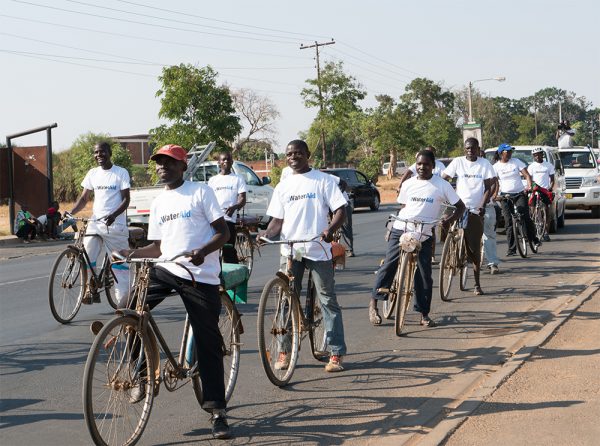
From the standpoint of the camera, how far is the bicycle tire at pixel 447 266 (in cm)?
1130

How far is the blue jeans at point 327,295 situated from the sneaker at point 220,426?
1.83 meters

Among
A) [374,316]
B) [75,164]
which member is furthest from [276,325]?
[75,164]

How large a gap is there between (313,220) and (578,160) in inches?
858

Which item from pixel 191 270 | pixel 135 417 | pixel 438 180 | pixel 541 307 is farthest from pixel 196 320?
pixel 541 307

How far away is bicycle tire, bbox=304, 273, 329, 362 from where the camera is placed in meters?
7.67

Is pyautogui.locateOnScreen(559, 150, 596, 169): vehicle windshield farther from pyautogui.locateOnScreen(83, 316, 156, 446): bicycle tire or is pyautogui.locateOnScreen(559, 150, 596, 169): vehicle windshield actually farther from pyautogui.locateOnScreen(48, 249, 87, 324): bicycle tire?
pyautogui.locateOnScreen(83, 316, 156, 446): bicycle tire

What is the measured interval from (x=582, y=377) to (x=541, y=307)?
378cm

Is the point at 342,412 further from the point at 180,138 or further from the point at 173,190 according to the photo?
the point at 180,138

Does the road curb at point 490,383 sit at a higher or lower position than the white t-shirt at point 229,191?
lower

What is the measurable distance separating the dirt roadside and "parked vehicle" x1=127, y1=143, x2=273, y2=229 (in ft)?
38.7

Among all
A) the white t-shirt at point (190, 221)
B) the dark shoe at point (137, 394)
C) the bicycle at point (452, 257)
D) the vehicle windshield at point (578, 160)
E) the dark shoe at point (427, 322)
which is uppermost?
the vehicle windshield at point (578, 160)

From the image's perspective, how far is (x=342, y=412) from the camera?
6.23 meters

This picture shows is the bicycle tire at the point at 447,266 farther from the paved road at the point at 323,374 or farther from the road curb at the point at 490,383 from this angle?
the road curb at the point at 490,383

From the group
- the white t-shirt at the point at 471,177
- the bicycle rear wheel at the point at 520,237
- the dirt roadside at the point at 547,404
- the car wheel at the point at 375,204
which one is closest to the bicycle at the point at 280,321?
the dirt roadside at the point at 547,404
